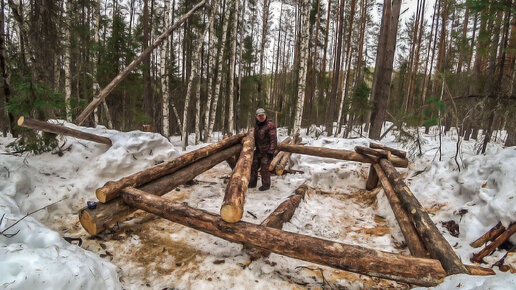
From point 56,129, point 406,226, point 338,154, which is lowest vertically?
point 406,226

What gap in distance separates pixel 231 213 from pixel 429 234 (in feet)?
7.27

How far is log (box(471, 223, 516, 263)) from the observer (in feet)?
8.87

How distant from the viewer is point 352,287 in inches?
97.3

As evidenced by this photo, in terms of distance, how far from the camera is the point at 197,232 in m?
3.44

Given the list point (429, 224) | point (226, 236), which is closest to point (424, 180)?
point (429, 224)

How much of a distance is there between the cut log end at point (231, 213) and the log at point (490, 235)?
116 inches

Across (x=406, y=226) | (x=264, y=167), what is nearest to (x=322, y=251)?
(x=406, y=226)

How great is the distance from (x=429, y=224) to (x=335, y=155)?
10.2 ft

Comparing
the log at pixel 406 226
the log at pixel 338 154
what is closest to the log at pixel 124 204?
the log at pixel 338 154

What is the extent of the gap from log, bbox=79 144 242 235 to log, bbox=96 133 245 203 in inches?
3.0

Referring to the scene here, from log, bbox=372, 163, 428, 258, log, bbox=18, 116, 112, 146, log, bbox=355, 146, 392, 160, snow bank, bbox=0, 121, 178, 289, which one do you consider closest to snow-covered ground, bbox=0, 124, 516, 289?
snow bank, bbox=0, 121, 178, 289

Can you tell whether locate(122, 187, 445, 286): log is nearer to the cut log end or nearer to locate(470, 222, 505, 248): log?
the cut log end

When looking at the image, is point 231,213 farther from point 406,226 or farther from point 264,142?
point 264,142

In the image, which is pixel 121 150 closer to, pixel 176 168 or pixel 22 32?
pixel 176 168
